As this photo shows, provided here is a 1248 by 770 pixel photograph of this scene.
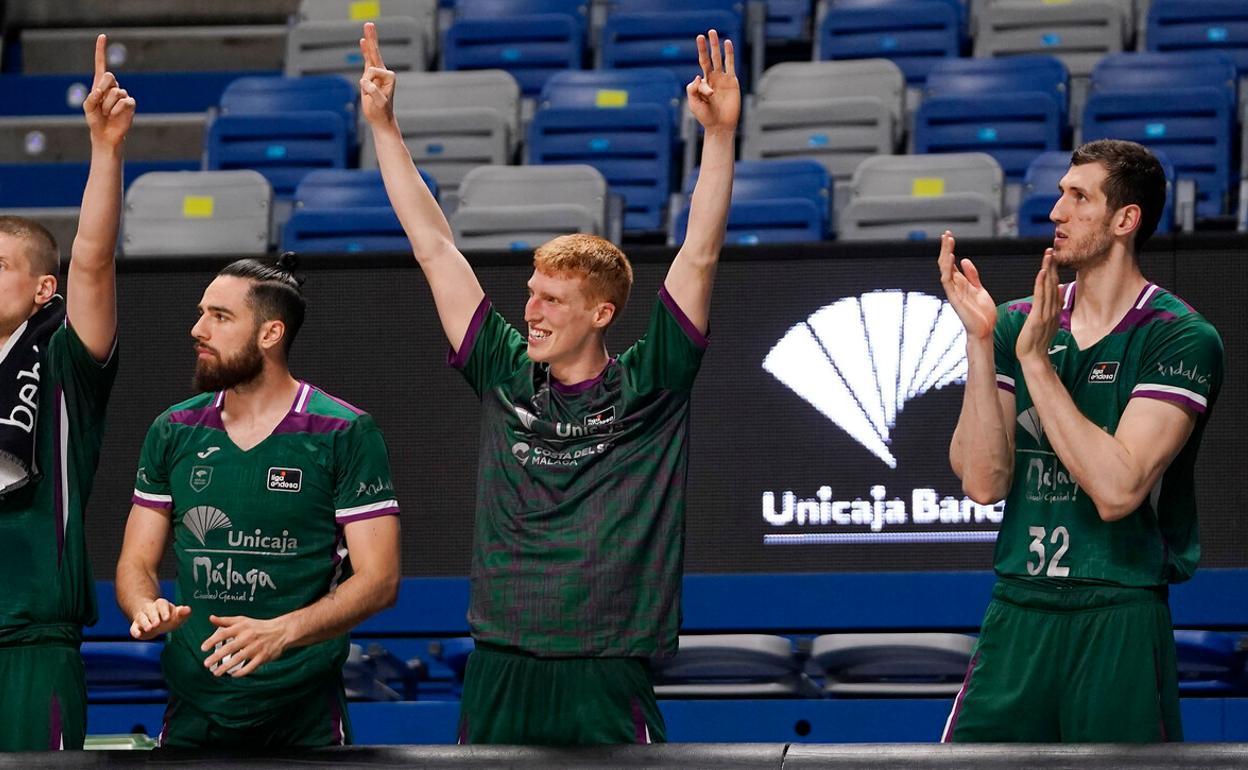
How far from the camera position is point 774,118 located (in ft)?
29.8

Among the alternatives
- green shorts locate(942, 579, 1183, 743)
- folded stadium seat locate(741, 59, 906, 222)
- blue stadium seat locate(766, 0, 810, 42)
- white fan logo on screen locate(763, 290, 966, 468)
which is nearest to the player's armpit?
green shorts locate(942, 579, 1183, 743)

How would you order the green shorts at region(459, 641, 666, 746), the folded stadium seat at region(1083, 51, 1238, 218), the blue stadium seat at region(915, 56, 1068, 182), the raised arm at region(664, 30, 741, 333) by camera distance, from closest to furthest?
1. the green shorts at region(459, 641, 666, 746)
2. the raised arm at region(664, 30, 741, 333)
3. the folded stadium seat at region(1083, 51, 1238, 218)
4. the blue stadium seat at region(915, 56, 1068, 182)

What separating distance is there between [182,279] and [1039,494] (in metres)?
3.74

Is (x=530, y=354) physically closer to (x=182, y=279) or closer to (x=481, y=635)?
(x=481, y=635)

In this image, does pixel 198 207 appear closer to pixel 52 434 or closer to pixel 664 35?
pixel 664 35

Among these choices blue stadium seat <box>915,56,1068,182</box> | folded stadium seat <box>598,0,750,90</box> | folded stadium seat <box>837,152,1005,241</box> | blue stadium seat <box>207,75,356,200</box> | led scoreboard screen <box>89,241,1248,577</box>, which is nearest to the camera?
led scoreboard screen <box>89,241,1248,577</box>

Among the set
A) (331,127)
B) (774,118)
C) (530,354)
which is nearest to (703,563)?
(530,354)

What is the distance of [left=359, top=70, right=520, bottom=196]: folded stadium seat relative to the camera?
9.22 m

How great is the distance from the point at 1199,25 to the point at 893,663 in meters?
5.02

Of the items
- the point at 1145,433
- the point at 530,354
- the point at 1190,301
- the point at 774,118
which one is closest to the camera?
the point at 1145,433

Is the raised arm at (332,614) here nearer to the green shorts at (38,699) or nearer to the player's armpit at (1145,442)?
the green shorts at (38,699)

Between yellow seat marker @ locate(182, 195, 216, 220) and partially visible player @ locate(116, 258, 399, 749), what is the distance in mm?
4147

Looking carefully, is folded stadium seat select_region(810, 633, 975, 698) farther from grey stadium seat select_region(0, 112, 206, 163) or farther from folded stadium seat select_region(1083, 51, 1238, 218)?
grey stadium seat select_region(0, 112, 206, 163)

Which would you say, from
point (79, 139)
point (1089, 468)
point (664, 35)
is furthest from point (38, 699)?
point (79, 139)
